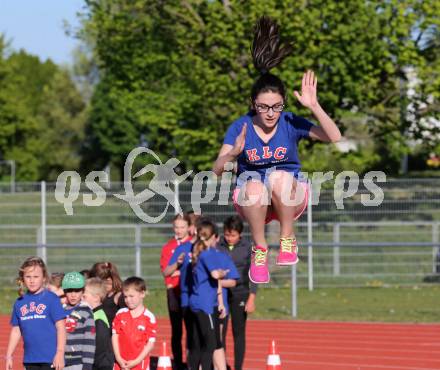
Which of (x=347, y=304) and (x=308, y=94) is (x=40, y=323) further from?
(x=347, y=304)

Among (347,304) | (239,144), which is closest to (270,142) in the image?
(239,144)

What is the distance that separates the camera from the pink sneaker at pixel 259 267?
24.9ft

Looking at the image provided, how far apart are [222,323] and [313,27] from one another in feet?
48.7

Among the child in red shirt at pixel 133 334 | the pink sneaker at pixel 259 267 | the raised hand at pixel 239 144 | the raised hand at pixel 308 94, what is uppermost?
the raised hand at pixel 308 94

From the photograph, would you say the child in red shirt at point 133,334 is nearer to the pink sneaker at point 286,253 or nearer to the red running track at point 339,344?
the pink sneaker at point 286,253

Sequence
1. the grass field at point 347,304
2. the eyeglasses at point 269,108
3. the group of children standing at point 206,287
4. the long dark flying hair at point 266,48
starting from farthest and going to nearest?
the grass field at point 347,304, the group of children standing at point 206,287, the long dark flying hair at point 266,48, the eyeglasses at point 269,108

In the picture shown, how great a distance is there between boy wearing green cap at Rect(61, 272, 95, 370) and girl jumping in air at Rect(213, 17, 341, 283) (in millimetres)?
2574

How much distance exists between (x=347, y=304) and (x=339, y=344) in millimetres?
4878

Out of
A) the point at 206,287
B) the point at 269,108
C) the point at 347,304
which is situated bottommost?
the point at 347,304

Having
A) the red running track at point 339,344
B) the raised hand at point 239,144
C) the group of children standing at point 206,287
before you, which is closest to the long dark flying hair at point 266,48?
the raised hand at point 239,144

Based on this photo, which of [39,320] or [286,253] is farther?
[39,320]

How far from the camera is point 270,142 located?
23.4 feet

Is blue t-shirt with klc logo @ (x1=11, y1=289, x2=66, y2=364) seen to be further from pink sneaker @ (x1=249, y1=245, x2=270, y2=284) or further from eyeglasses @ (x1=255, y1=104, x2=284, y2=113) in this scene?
eyeglasses @ (x1=255, y1=104, x2=284, y2=113)

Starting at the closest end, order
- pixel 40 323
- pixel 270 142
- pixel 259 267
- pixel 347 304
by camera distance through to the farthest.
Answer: pixel 270 142 < pixel 259 267 < pixel 40 323 < pixel 347 304
